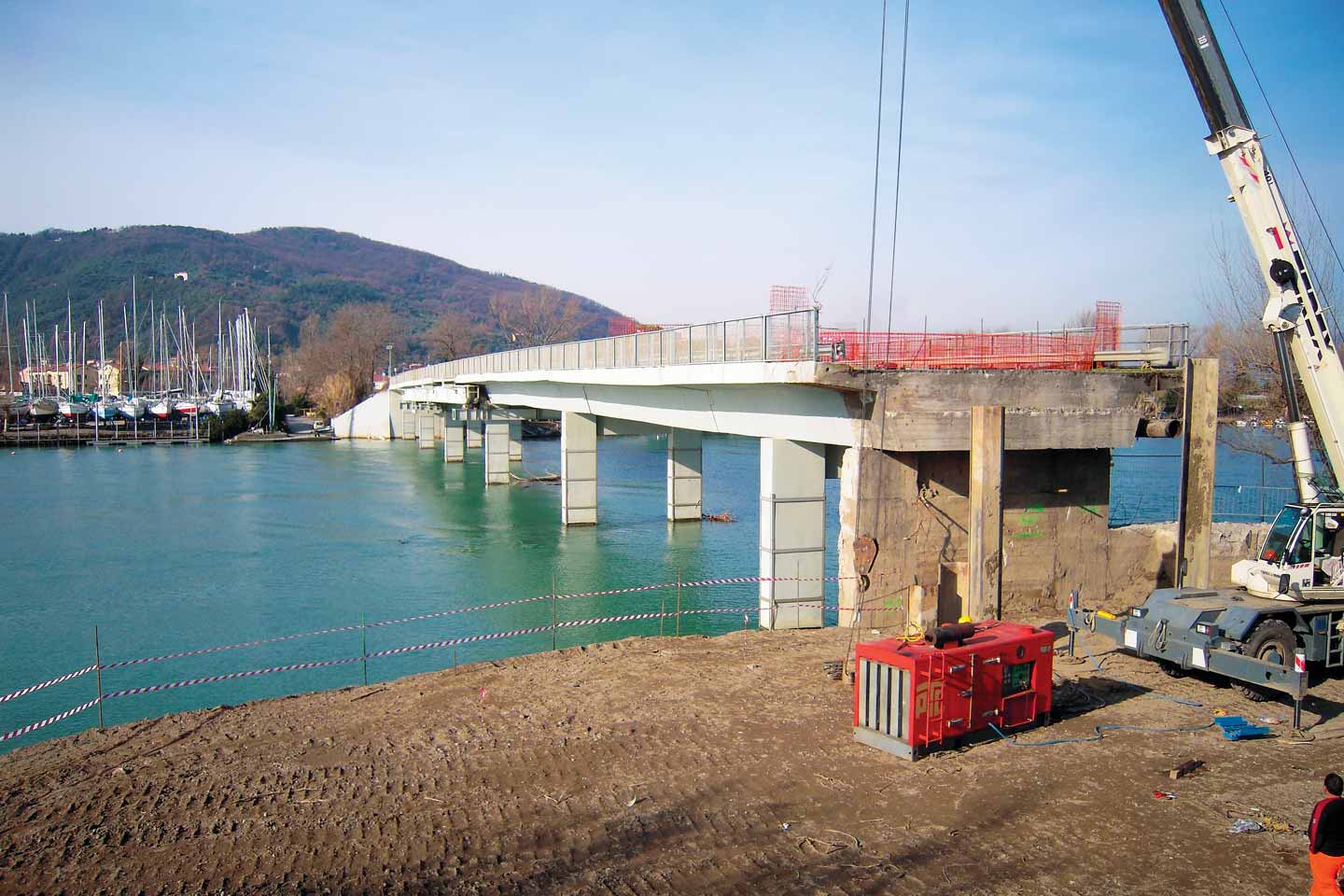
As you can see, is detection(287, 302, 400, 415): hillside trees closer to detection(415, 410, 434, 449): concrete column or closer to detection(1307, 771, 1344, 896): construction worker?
detection(415, 410, 434, 449): concrete column

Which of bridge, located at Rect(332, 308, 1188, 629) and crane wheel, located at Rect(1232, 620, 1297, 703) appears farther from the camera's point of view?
bridge, located at Rect(332, 308, 1188, 629)

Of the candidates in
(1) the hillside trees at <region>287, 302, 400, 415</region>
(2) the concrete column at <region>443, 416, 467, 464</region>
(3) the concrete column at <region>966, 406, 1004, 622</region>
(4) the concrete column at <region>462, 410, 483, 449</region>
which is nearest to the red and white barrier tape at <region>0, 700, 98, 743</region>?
(3) the concrete column at <region>966, 406, 1004, 622</region>

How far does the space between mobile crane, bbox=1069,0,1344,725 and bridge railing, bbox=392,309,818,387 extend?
265 inches

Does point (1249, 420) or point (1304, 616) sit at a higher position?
point (1249, 420)

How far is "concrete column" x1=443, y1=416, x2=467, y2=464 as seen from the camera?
67625 millimetres

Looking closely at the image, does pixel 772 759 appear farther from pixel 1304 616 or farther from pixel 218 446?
pixel 218 446

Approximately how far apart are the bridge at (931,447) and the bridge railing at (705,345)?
0.05 m

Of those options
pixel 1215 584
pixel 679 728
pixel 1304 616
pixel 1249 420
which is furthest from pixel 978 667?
pixel 1249 420

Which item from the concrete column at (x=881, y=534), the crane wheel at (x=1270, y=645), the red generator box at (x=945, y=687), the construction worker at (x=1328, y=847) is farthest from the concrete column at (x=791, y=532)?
the construction worker at (x=1328, y=847)

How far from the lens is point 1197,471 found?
17.4 meters

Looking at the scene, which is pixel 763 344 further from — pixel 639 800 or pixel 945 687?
pixel 639 800

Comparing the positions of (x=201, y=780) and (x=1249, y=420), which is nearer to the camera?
(x=201, y=780)

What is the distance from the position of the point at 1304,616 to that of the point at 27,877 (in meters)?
15.7

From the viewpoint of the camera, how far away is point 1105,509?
18.2 metres
